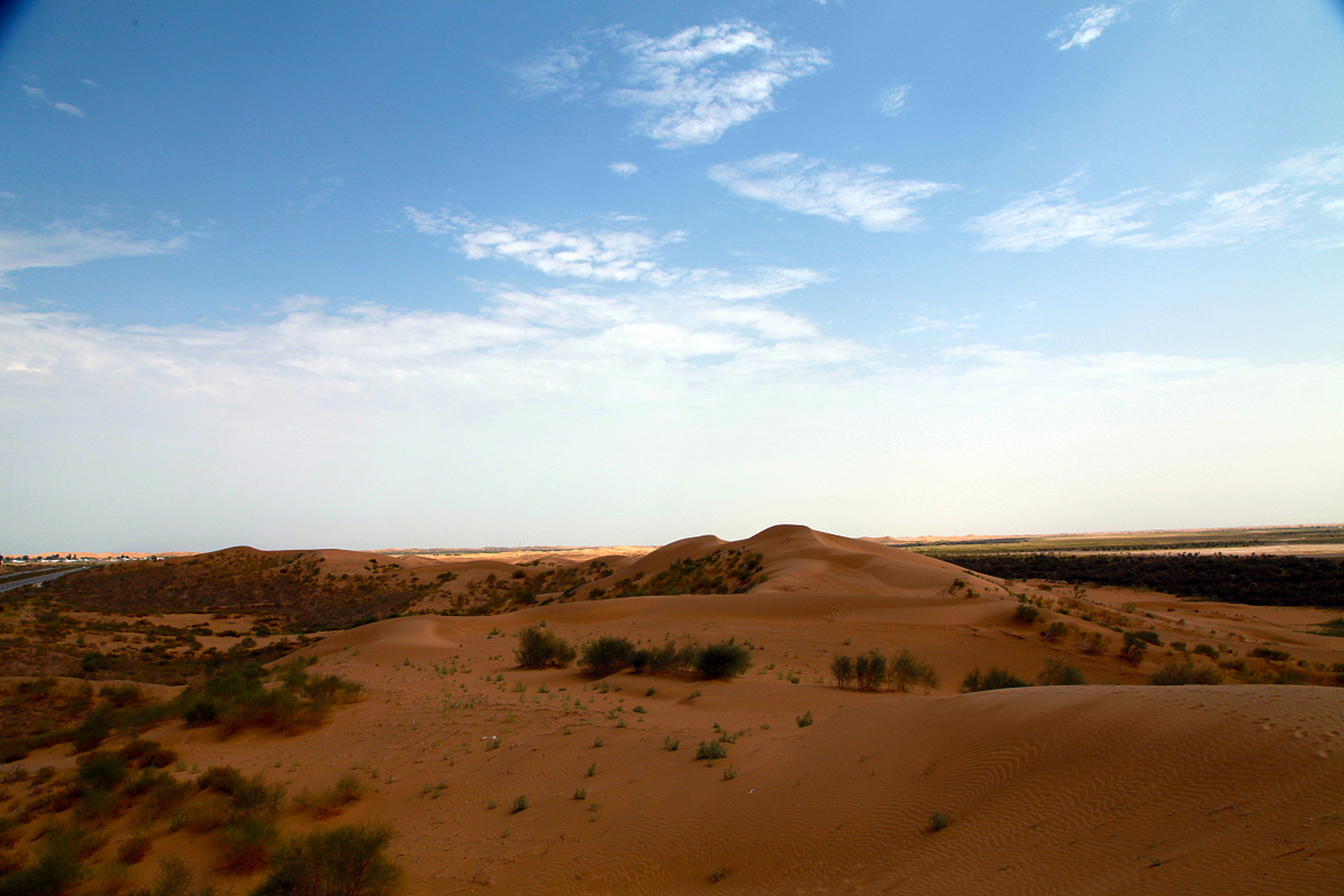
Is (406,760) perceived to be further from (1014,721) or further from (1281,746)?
(1281,746)

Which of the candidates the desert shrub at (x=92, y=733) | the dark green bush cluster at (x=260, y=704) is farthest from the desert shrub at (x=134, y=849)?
the desert shrub at (x=92, y=733)

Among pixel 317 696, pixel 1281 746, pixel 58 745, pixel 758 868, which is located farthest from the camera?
pixel 317 696

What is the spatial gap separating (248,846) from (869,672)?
1344 cm

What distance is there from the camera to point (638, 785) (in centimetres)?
961

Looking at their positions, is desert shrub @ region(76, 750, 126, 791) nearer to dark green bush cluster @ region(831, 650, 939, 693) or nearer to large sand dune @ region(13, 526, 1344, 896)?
large sand dune @ region(13, 526, 1344, 896)

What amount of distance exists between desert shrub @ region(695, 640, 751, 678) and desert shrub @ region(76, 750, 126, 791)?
12021 mm

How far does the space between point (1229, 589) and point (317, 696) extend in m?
53.3

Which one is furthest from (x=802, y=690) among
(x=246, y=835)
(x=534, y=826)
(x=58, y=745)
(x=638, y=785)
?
(x=58, y=745)

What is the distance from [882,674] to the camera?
1706 centimetres

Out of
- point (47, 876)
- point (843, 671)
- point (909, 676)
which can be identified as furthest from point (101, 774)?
point (909, 676)

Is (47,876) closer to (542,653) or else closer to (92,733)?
(92,733)

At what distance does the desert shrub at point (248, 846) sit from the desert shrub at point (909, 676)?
1366 centimetres

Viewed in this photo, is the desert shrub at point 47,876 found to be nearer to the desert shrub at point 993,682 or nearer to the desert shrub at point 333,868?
the desert shrub at point 333,868

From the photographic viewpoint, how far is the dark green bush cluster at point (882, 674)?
55.3 feet
